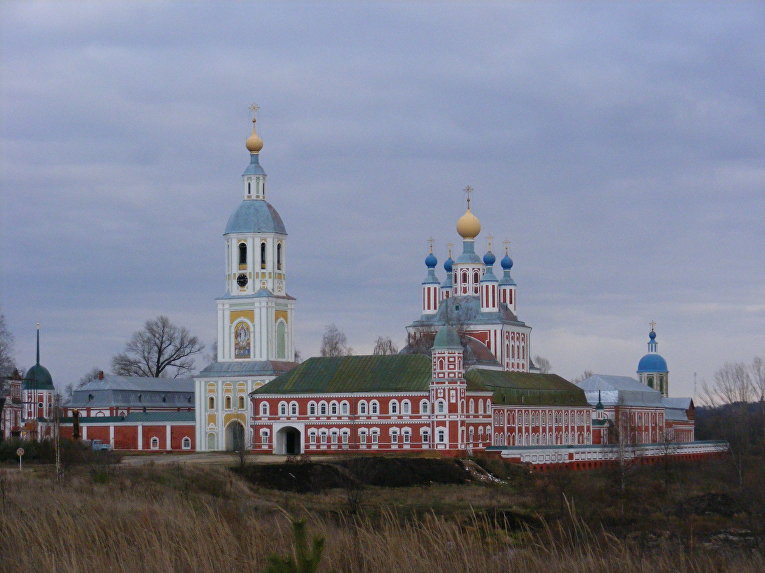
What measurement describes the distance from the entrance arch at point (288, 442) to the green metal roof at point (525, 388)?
9729 mm

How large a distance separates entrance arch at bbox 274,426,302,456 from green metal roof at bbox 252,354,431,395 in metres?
2.34

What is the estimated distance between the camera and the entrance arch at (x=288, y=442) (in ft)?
226

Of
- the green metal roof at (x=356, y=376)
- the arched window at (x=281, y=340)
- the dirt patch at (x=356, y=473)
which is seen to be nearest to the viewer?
the dirt patch at (x=356, y=473)

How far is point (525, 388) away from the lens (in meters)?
72.3

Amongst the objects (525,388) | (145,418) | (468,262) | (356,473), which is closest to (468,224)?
(468,262)

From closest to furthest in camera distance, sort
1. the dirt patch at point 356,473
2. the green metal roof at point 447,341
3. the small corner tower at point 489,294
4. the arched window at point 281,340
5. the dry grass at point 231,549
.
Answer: the dry grass at point 231,549 < the dirt patch at point 356,473 < the green metal roof at point 447,341 < the arched window at point 281,340 < the small corner tower at point 489,294

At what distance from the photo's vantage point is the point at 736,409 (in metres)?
93.9

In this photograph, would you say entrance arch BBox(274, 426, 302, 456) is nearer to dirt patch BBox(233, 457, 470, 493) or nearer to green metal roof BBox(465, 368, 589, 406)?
green metal roof BBox(465, 368, 589, 406)

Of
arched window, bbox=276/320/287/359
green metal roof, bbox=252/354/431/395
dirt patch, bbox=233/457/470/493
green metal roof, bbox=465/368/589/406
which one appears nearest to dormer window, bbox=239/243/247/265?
arched window, bbox=276/320/287/359

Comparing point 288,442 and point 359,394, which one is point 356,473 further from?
point 288,442

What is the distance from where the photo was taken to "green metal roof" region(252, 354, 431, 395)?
66562 millimetres

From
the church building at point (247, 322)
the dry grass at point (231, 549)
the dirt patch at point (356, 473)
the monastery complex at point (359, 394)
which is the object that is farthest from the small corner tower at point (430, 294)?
the dry grass at point (231, 549)

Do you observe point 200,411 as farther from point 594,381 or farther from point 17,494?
point 17,494

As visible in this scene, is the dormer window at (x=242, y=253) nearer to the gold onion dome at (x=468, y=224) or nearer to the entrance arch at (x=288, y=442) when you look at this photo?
the entrance arch at (x=288, y=442)
